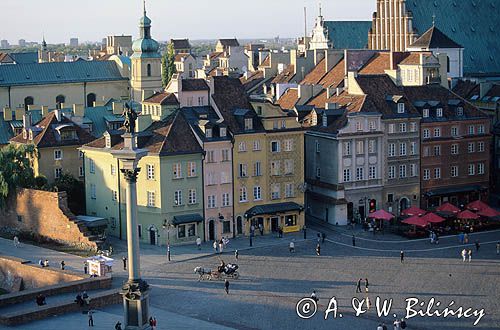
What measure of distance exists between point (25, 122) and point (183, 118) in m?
16.1

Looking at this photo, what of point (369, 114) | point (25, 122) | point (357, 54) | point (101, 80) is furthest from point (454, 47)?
point (25, 122)

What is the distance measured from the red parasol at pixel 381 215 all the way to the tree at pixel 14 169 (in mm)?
24046

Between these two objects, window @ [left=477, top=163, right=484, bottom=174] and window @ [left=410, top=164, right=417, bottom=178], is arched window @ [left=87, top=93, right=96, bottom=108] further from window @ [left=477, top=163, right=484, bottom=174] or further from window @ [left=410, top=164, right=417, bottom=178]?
window @ [left=477, top=163, right=484, bottom=174]

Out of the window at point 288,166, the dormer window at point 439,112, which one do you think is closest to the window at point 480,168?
the dormer window at point 439,112

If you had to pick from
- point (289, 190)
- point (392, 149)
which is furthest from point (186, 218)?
point (392, 149)

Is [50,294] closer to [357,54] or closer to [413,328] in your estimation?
[413,328]

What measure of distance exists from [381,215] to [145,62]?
40.3m

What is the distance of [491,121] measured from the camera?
89062 mm

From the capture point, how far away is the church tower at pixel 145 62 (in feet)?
347

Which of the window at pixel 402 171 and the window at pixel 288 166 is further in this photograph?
the window at pixel 402 171

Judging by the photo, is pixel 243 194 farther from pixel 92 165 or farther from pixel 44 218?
pixel 44 218

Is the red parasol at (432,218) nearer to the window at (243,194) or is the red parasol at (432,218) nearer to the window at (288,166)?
the window at (288,166)

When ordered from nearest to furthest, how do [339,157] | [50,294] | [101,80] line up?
[50,294] < [339,157] < [101,80]

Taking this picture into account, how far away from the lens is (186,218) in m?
70.1
